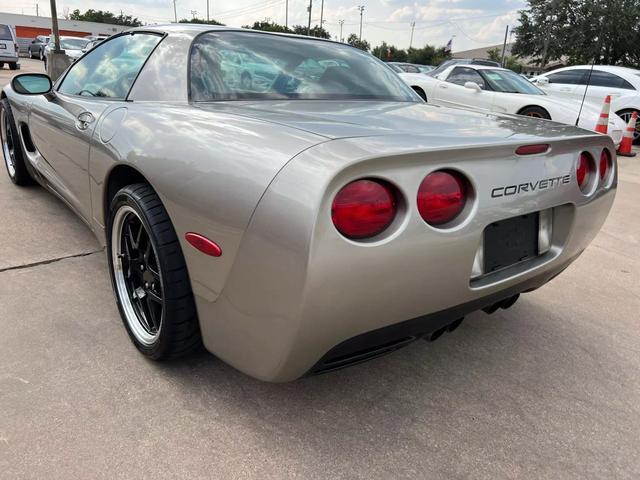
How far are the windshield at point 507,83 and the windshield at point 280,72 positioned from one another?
6.87 meters

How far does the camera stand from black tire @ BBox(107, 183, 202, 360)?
1.81 metres

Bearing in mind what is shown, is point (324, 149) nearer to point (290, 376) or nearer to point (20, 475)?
point (290, 376)

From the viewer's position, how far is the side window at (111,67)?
8.47 feet

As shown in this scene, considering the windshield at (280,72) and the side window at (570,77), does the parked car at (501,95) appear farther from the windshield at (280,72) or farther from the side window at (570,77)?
the windshield at (280,72)

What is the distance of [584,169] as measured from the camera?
6.89 feet

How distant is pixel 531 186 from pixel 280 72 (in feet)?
4.22

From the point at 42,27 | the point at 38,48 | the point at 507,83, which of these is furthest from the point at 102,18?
the point at 507,83

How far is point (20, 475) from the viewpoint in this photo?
5.06ft

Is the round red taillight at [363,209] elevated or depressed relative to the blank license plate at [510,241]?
elevated

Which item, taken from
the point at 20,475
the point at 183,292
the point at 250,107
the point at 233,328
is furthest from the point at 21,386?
the point at 250,107

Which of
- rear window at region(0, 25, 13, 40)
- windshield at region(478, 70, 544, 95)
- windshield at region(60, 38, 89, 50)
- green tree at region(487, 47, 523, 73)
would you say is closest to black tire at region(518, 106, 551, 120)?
windshield at region(478, 70, 544, 95)

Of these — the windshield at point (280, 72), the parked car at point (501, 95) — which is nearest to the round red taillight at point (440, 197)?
the windshield at point (280, 72)

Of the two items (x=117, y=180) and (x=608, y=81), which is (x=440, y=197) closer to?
(x=117, y=180)

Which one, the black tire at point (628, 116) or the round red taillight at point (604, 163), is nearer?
the round red taillight at point (604, 163)
